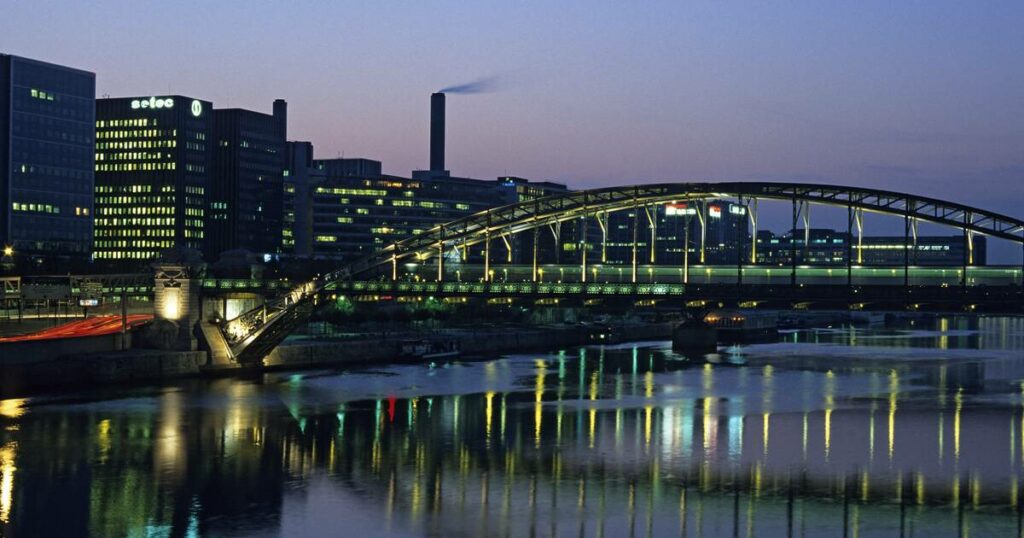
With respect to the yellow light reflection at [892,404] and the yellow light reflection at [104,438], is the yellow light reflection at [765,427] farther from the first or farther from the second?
the yellow light reflection at [104,438]

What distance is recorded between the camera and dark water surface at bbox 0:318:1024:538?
4316 cm

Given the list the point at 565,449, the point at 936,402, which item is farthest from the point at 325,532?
the point at 936,402

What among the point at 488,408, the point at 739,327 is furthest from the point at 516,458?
the point at 739,327

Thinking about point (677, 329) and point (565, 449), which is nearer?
point (565, 449)

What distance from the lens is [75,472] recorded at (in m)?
51.8

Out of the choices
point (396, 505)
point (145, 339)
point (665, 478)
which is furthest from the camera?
point (145, 339)

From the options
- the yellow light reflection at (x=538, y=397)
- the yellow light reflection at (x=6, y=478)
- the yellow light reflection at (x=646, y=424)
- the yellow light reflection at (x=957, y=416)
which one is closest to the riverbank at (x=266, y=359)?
the yellow light reflection at (x=538, y=397)

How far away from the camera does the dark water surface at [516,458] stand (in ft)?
142

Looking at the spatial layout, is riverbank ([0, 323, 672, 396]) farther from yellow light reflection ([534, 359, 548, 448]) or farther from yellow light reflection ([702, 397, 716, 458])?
yellow light reflection ([702, 397, 716, 458])

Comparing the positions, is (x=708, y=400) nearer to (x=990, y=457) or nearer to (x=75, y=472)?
(x=990, y=457)

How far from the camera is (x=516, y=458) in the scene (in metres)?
55.8

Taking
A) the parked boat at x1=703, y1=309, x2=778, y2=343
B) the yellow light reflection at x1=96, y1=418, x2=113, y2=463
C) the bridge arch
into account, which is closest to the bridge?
the bridge arch

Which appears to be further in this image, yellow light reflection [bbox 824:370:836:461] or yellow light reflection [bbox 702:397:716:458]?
yellow light reflection [bbox 824:370:836:461]

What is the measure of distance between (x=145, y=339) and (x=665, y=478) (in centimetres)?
5064
